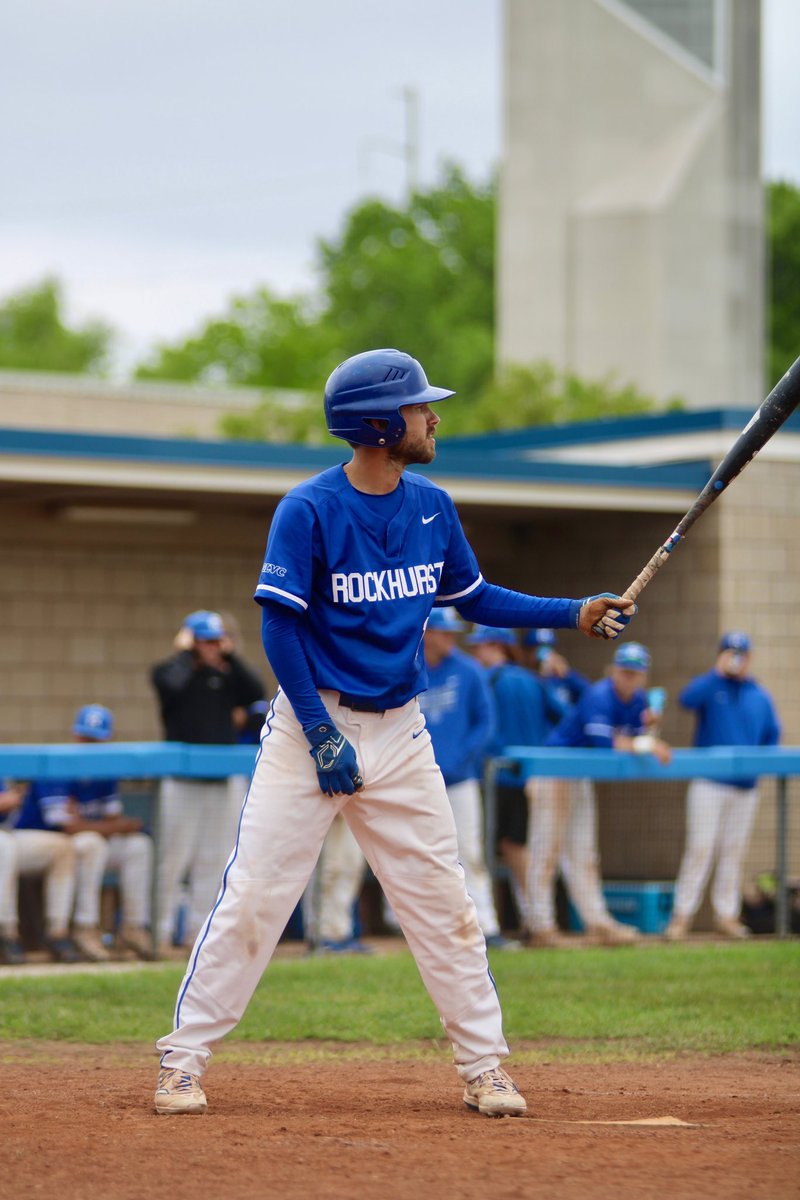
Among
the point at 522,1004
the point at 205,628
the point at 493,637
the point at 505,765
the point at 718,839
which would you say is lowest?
the point at 522,1004

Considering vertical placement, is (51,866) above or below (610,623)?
below

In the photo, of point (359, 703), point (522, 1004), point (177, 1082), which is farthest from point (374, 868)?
point (522, 1004)

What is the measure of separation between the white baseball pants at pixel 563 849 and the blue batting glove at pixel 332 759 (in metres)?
6.22

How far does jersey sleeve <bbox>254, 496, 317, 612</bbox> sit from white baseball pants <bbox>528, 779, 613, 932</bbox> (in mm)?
6346

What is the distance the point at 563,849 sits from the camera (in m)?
11.7

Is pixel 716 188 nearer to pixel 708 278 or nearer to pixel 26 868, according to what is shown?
pixel 708 278

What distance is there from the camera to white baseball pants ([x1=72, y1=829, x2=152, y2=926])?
10344 mm

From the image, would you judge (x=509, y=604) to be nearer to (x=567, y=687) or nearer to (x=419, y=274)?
(x=567, y=687)

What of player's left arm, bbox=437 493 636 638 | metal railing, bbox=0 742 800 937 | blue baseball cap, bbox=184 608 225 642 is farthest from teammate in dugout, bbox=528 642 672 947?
player's left arm, bbox=437 493 636 638

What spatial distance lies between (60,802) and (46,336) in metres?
57.7

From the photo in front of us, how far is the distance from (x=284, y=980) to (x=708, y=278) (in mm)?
34154

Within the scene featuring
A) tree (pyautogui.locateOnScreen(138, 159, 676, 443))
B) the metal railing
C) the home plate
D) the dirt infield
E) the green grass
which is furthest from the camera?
tree (pyautogui.locateOnScreen(138, 159, 676, 443))

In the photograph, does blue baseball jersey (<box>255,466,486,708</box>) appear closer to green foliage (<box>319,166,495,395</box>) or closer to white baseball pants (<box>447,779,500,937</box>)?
white baseball pants (<box>447,779,500,937</box>)

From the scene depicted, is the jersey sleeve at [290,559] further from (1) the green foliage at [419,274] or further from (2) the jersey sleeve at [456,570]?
(1) the green foliage at [419,274]
